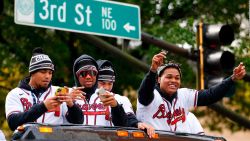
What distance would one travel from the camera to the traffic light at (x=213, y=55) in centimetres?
997

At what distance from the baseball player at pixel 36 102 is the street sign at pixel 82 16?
6.86ft

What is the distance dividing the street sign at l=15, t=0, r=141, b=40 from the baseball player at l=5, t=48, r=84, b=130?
2091 mm

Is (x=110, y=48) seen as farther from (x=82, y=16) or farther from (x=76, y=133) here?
(x=76, y=133)

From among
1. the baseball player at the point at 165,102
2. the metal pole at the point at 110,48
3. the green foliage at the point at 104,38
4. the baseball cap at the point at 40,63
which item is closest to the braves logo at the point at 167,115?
the baseball player at the point at 165,102

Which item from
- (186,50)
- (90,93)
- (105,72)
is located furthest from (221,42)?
(90,93)

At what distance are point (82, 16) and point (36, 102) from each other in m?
3.01

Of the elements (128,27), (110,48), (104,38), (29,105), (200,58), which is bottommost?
(29,105)

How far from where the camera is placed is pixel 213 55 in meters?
10.1

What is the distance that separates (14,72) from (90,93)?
9.28 meters

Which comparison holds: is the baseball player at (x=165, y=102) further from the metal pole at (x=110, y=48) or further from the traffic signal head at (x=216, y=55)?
the metal pole at (x=110, y=48)

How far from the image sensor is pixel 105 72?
8680 mm

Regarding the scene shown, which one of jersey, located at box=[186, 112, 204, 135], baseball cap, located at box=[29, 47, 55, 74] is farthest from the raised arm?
baseball cap, located at box=[29, 47, 55, 74]

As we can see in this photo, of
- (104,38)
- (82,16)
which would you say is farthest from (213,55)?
(104,38)

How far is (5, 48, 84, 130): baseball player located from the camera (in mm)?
7073
